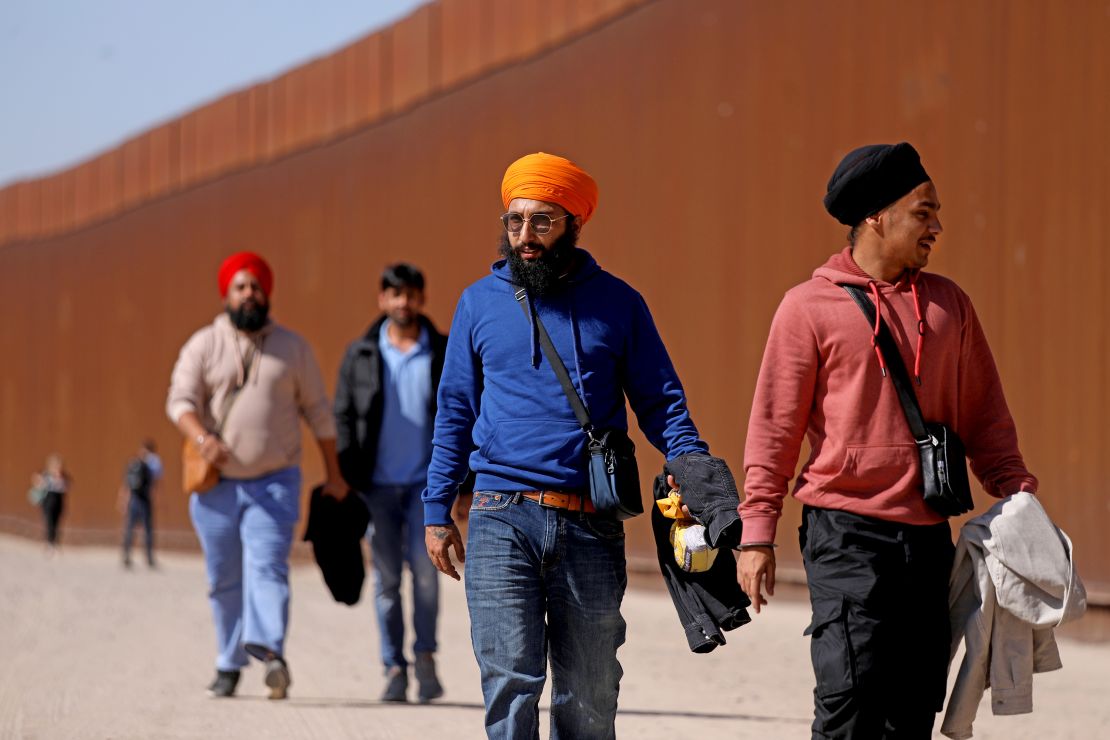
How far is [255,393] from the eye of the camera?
28.1 ft

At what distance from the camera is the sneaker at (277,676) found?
27.3 feet

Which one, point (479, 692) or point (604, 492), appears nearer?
point (604, 492)

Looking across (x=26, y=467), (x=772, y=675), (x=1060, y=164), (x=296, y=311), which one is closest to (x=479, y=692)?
(x=772, y=675)

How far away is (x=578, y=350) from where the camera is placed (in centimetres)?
473

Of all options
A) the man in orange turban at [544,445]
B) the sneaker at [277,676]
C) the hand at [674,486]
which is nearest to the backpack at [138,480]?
the sneaker at [277,676]

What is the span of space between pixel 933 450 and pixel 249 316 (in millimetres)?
4717

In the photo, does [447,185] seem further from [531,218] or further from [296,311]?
[531,218]

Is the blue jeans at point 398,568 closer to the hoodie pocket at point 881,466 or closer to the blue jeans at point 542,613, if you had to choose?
the blue jeans at point 542,613

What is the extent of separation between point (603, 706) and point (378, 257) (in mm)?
18616

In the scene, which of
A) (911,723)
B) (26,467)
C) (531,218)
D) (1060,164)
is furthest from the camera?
(26,467)

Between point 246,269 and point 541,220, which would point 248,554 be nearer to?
point 246,269

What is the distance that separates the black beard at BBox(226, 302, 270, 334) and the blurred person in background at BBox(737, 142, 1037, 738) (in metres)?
4.32

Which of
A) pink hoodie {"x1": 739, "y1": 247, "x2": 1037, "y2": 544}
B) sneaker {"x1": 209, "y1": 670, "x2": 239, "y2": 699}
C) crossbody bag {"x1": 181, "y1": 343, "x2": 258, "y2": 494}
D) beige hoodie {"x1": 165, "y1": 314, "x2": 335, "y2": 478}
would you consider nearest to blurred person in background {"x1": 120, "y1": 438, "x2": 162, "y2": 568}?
sneaker {"x1": 209, "y1": 670, "x2": 239, "y2": 699}

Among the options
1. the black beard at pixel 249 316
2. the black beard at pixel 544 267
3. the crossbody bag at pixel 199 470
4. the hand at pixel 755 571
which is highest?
the black beard at pixel 249 316
